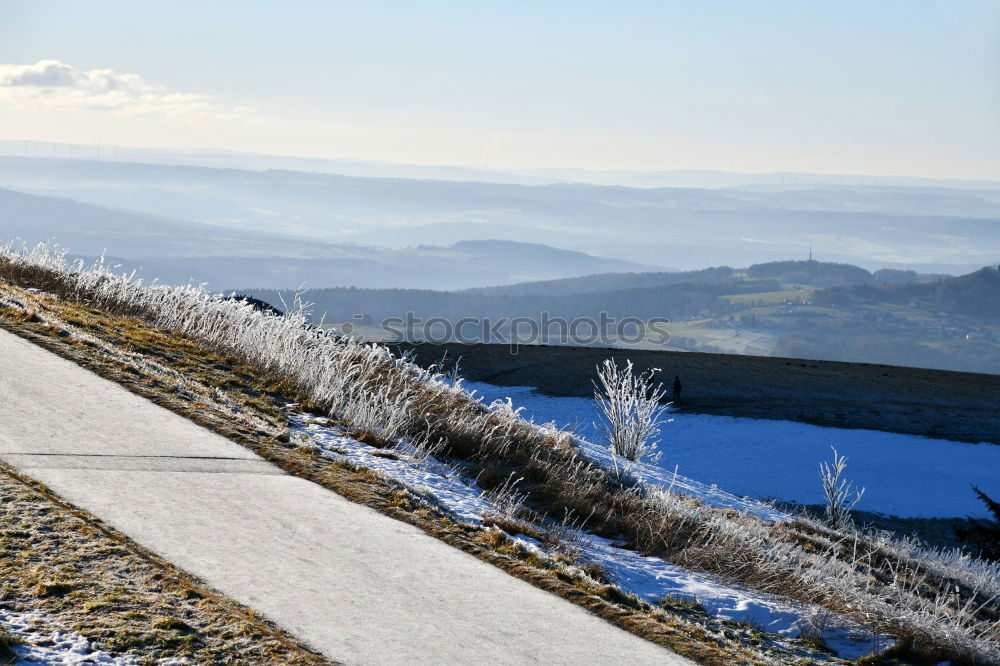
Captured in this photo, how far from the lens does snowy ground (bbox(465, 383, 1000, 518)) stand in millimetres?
17547

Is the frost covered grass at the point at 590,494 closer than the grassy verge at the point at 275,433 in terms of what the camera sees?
No

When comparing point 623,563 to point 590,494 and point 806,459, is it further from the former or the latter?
point 806,459

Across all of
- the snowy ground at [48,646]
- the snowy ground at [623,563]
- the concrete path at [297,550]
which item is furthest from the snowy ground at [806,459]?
the snowy ground at [48,646]

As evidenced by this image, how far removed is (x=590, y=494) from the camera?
8.96 metres

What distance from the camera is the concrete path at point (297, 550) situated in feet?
15.6

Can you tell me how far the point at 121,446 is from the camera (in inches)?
283

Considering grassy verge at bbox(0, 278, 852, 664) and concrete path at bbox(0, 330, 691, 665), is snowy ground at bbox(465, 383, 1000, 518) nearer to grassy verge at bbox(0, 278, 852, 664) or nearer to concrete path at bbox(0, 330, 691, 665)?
grassy verge at bbox(0, 278, 852, 664)

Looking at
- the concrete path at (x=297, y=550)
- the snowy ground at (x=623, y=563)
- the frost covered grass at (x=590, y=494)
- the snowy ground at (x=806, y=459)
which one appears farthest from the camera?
the snowy ground at (x=806, y=459)

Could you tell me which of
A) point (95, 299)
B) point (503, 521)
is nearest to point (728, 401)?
point (95, 299)

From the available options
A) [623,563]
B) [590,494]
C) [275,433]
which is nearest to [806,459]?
[590,494]

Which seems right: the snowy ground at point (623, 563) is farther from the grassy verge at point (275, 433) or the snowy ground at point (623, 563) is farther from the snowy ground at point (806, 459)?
the snowy ground at point (806, 459)

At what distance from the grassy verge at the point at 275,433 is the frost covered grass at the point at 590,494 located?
0.54 meters

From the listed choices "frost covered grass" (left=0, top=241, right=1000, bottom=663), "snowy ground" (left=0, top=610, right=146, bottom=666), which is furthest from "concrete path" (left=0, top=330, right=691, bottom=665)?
"frost covered grass" (left=0, top=241, right=1000, bottom=663)

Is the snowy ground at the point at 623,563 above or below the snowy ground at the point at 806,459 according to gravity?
above
